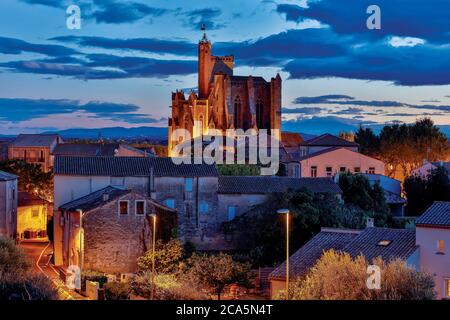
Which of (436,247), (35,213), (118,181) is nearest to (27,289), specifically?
(436,247)

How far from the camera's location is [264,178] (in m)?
54.2

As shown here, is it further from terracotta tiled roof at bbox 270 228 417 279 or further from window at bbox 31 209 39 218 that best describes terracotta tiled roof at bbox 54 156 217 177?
terracotta tiled roof at bbox 270 228 417 279

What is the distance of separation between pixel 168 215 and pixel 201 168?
7.13 metres

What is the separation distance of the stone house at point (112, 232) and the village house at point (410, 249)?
11199 millimetres

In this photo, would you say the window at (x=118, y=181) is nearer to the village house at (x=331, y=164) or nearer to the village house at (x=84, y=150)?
the village house at (x=331, y=164)

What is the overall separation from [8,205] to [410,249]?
1200 inches

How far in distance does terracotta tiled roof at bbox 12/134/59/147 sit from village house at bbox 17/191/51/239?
128ft

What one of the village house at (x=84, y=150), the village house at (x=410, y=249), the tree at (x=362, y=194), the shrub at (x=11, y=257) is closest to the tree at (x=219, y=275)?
the village house at (x=410, y=249)

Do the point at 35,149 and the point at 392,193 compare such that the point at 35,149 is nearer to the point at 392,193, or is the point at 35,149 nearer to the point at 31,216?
the point at 31,216

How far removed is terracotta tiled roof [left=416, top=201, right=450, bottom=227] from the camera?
1328 inches

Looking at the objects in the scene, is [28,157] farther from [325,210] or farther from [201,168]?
[325,210]

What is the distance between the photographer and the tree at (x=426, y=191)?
2480 inches

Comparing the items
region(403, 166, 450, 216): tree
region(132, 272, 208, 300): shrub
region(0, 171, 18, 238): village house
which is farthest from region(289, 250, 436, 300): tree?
Result: region(403, 166, 450, 216): tree
